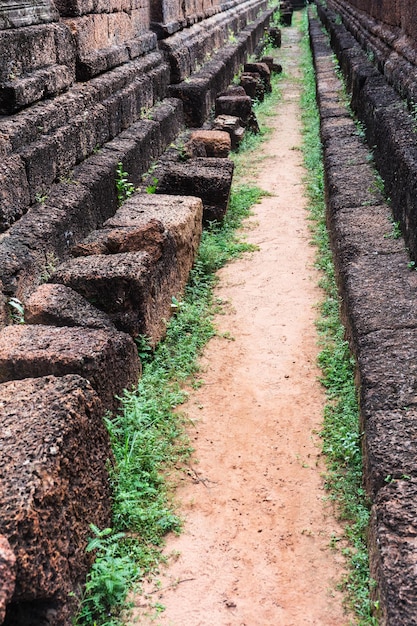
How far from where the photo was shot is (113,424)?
3.31m

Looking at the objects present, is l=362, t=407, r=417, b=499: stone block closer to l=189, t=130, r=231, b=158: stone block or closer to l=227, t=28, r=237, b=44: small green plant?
l=189, t=130, r=231, b=158: stone block

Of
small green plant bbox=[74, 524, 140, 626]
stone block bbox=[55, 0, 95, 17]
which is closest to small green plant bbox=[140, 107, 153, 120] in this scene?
stone block bbox=[55, 0, 95, 17]

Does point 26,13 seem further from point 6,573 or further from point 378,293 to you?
point 6,573

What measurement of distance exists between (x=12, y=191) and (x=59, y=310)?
3.67 ft

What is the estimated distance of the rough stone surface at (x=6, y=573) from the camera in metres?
1.95

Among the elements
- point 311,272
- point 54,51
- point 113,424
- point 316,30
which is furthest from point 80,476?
point 316,30

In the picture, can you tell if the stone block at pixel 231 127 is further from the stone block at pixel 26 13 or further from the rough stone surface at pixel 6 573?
the rough stone surface at pixel 6 573

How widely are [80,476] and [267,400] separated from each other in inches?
56.4

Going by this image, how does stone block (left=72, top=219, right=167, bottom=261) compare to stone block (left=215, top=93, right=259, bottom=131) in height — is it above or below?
below

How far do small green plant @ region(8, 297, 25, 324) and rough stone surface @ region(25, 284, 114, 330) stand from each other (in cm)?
23

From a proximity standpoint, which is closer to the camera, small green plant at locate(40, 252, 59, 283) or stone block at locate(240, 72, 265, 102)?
small green plant at locate(40, 252, 59, 283)

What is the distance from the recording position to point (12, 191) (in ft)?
14.0

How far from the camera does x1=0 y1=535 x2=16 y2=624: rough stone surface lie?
195 cm

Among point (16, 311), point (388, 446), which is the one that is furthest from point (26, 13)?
point (388, 446)
